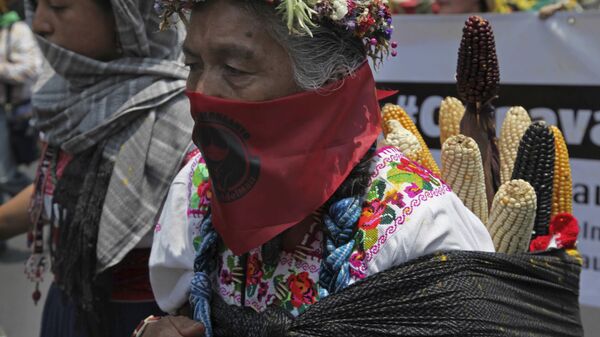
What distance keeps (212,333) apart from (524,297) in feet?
A: 2.33

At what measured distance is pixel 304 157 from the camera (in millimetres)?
1904

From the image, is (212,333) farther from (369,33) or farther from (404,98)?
(404,98)

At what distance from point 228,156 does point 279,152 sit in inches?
4.5

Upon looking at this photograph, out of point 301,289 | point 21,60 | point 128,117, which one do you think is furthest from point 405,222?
point 21,60

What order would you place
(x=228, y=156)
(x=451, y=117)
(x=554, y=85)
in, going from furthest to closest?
(x=554, y=85) < (x=451, y=117) < (x=228, y=156)

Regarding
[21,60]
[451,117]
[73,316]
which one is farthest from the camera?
[21,60]

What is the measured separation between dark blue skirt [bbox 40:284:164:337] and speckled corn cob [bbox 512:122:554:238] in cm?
136

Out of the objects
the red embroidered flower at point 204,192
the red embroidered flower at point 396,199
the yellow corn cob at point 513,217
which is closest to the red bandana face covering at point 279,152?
the red embroidered flower at point 396,199

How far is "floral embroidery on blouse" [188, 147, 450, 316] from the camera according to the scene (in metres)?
1.89

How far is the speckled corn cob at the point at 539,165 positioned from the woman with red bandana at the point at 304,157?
0.95ft

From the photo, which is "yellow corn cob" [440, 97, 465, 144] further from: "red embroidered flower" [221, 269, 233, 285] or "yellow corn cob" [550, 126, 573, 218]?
"red embroidered flower" [221, 269, 233, 285]

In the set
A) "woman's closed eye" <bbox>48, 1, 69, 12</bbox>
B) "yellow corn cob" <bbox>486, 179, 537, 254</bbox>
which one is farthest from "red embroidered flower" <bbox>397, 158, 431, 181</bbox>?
"woman's closed eye" <bbox>48, 1, 69, 12</bbox>

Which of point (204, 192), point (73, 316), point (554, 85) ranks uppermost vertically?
point (204, 192)

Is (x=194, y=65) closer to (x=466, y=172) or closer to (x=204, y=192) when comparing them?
(x=204, y=192)
